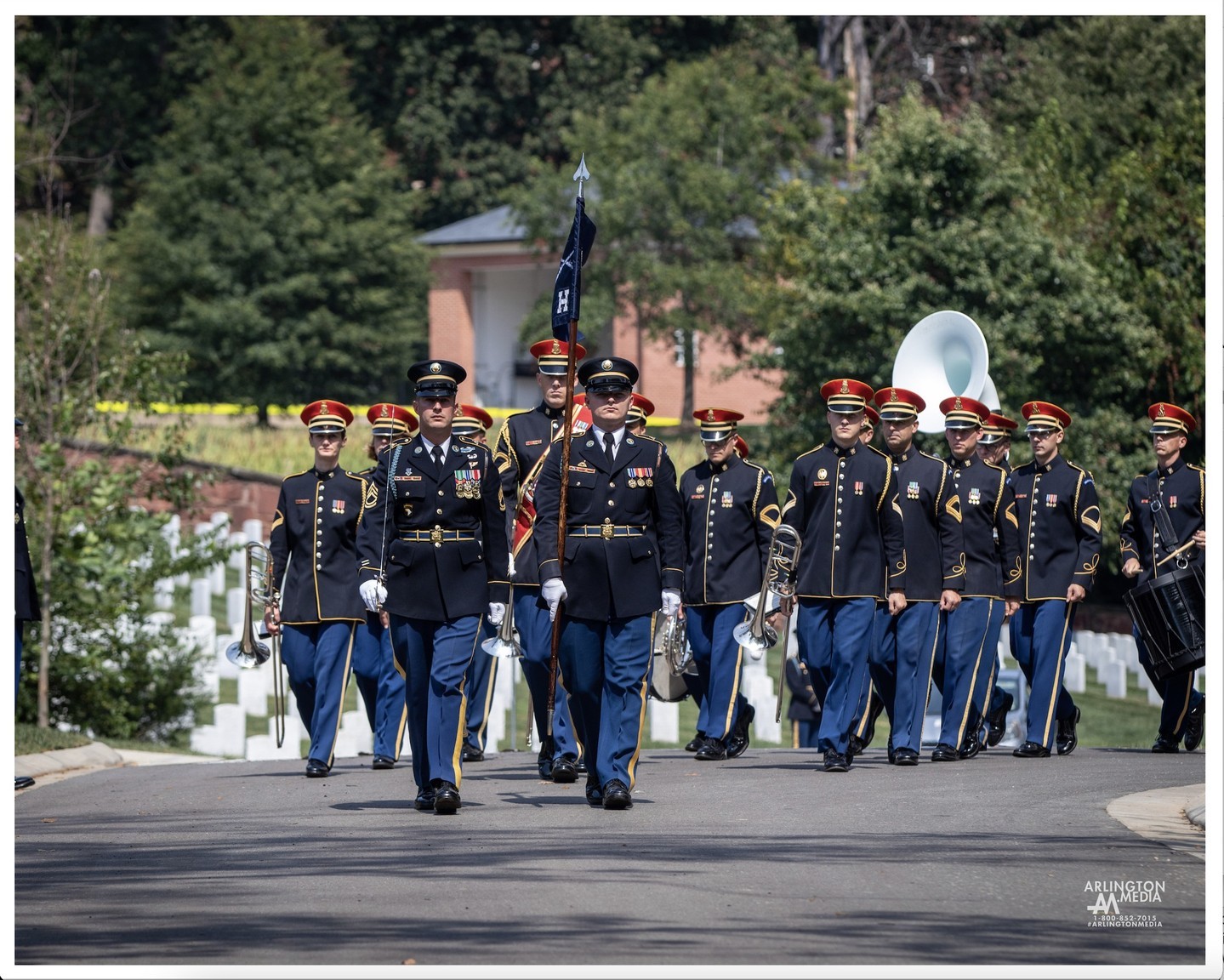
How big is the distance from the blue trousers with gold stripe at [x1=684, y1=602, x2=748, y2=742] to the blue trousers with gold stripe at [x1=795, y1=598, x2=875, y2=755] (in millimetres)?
550

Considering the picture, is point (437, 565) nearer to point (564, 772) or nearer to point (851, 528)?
point (564, 772)

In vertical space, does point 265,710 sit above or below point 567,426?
below

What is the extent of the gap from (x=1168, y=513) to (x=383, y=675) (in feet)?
15.8

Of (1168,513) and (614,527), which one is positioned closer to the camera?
(614,527)

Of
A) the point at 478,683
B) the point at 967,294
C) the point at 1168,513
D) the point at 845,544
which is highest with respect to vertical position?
the point at 967,294

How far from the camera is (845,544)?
458 inches

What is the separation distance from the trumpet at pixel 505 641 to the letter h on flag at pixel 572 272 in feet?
4.85

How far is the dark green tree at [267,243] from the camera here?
43688 mm

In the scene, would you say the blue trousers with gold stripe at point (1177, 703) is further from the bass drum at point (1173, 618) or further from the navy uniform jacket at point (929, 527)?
the navy uniform jacket at point (929, 527)

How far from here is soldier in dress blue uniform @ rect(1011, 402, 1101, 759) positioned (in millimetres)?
12586

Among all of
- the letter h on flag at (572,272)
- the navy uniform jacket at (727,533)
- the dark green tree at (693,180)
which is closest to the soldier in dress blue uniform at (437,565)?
the letter h on flag at (572,272)

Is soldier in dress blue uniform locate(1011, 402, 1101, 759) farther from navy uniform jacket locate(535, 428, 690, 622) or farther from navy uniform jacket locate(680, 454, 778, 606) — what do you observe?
navy uniform jacket locate(535, 428, 690, 622)

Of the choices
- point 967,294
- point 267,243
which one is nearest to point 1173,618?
point 967,294

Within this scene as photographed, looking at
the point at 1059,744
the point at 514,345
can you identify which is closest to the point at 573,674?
the point at 1059,744
